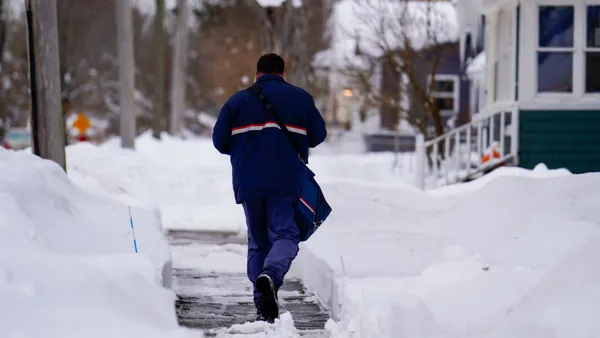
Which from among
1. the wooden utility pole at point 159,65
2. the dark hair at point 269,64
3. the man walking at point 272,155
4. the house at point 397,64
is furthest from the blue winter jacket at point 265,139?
the wooden utility pole at point 159,65

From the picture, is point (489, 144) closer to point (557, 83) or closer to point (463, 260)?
point (557, 83)

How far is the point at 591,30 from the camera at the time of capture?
43.0 ft

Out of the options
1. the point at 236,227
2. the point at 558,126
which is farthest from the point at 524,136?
the point at 236,227

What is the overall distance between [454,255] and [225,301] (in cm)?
185

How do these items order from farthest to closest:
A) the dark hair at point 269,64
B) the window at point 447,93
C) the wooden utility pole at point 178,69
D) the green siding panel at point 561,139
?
1. the wooden utility pole at point 178,69
2. the window at point 447,93
3. the green siding panel at point 561,139
4. the dark hair at point 269,64

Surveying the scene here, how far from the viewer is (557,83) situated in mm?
13281

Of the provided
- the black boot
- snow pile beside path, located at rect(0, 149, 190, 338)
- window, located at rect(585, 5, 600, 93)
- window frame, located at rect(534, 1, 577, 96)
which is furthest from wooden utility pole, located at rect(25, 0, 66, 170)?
window, located at rect(585, 5, 600, 93)

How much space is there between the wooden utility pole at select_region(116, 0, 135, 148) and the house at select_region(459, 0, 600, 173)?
1106 cm

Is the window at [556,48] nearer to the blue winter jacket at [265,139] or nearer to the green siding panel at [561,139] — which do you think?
the green siding panel at [561,139]

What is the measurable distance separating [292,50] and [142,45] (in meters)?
53.0

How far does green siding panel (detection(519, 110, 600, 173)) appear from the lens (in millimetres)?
13094

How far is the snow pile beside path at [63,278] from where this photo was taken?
3.93 metres

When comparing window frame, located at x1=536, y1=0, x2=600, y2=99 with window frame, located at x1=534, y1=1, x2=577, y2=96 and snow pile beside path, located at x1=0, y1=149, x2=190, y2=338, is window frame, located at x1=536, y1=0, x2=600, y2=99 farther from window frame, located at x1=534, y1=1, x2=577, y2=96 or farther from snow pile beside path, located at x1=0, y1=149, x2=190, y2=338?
snow pile beside path, located at x1=0, y1=149, x2=190, y2=338

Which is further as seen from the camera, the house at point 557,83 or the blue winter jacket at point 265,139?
the house at point 557,83
